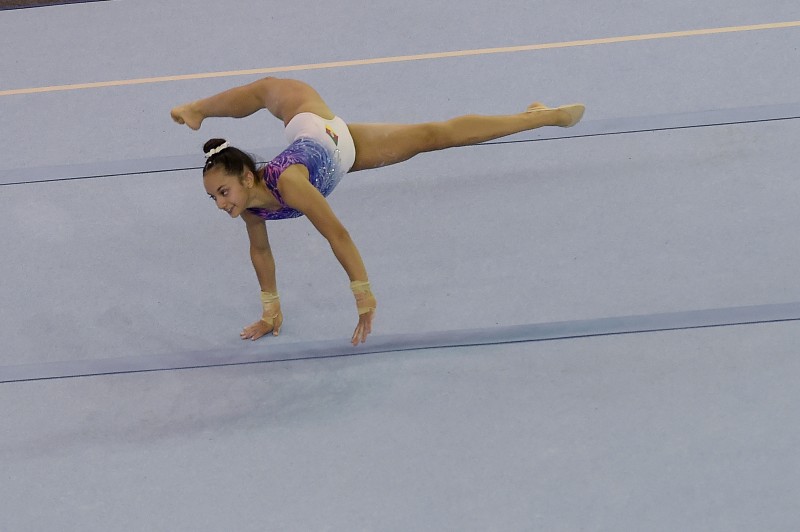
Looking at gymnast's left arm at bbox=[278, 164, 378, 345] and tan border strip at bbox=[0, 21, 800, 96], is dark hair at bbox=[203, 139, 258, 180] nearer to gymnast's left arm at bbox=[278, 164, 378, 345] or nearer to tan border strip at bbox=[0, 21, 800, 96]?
gymnast's left arm at bbox=[278, 164, 378, 345]

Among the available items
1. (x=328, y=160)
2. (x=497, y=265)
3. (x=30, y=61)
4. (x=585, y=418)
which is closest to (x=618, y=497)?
(x=585, y=418)

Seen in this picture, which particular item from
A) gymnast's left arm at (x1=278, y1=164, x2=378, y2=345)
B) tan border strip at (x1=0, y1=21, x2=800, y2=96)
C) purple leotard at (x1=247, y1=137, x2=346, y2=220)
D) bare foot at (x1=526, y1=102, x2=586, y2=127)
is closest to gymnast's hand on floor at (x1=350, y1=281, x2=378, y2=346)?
gymnast's left arm at (x1=278, y1=164, x2=378, y2=345)

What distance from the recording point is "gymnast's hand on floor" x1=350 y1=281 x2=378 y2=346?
2.80 meters

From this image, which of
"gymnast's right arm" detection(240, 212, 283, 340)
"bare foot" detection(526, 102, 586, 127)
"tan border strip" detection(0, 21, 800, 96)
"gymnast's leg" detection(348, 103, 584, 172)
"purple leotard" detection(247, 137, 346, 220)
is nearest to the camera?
"purple leotard" detection(247, 137, 346, 220)

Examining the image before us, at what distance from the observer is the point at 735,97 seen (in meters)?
3.97

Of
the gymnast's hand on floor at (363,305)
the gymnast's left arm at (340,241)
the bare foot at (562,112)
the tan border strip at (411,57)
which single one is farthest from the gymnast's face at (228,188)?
the tan border strip at (411,57)

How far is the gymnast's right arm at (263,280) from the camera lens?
3.11 metres

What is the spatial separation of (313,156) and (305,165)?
2.2 inches

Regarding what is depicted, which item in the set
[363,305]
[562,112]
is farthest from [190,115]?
[562,112]

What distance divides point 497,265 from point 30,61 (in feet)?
8.46

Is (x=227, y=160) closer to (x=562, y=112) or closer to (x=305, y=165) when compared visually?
(x=305, y=165)

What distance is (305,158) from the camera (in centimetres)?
299

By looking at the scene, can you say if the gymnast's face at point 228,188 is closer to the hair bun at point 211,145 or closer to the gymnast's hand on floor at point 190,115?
the hair bun at point 211,145

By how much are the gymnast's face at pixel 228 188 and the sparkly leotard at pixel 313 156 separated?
8 centimetres
